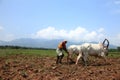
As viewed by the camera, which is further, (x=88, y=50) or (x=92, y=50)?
(x=92, y=50)

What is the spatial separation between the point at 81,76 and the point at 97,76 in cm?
73

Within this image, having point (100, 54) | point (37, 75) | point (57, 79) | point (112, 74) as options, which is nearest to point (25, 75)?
point (37, 75)

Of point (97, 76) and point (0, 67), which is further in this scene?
point (0, 67)

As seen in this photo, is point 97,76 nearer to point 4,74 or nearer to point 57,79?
point 57,79

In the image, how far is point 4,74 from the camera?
15.0 m

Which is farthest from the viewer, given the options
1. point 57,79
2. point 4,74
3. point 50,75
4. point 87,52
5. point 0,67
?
point 87,52

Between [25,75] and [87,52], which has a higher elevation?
[87,52]

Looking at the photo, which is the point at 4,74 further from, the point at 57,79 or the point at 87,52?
the point at 87,52

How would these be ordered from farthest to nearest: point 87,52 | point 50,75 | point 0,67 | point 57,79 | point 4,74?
point 87,52, point 0,67, point 4,74, point 50,75, point 57,79

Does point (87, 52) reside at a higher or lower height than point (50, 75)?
higher

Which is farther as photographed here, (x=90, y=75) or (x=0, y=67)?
(x=0, y=67)

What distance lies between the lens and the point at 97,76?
1365cm

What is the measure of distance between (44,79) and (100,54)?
620 cm

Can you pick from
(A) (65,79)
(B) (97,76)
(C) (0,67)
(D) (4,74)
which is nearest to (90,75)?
(B) (97,76)
